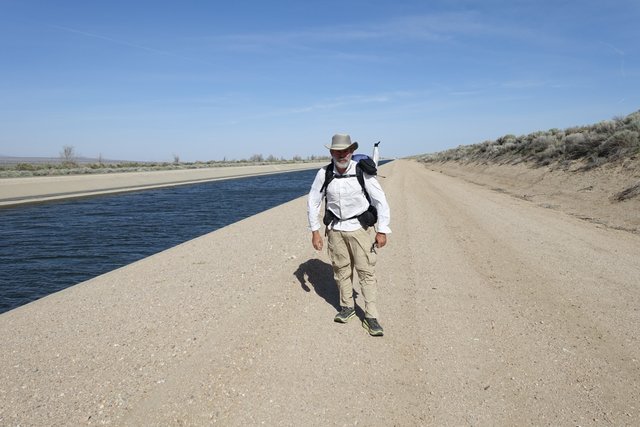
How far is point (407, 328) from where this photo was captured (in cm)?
425

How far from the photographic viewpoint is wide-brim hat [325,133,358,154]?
397 centimetres

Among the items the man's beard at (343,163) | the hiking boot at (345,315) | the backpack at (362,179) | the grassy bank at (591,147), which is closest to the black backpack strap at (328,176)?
the backpack at (362,179)

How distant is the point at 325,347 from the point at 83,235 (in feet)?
39.3

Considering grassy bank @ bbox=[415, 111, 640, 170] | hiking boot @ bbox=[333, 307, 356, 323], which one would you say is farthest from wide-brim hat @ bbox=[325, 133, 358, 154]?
grassy bank @ bbox=[415, 111, 640, 170]

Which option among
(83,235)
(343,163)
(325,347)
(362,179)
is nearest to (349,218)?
(362,179)

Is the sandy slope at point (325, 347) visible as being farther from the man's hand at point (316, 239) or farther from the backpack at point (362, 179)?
the backpack at point (362, 179)

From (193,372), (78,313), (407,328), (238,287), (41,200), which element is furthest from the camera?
(41,200)

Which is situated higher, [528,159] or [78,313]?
[528,159]

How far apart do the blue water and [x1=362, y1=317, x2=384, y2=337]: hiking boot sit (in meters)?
6.50

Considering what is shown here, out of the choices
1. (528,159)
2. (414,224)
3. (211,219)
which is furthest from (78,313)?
(528,159)

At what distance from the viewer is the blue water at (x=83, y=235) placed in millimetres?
8180

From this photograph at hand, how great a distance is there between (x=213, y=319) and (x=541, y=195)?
16.3 metres

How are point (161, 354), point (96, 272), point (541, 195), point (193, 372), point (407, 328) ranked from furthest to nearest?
1. point (541, 195)
2. point (96, 272)
3. point (407, 328)
4. point (161, 354)
5. point (193, 372)

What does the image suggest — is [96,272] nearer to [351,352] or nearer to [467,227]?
[351,352]
